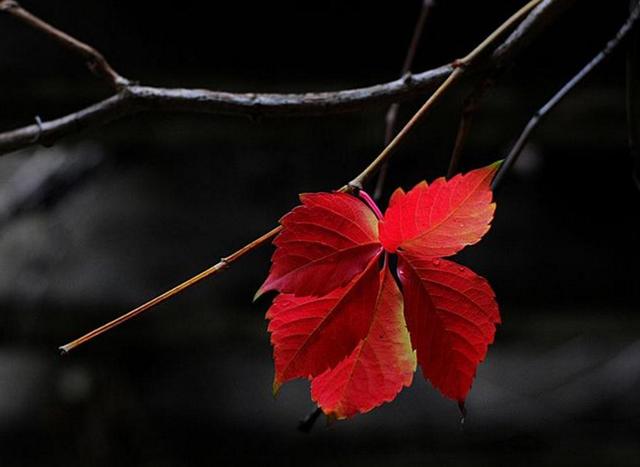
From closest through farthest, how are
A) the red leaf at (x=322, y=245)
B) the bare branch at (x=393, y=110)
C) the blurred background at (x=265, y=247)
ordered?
the red leaf at (x=322, y=245)
the bare branch at (x=393, y=110)
the blurred background at (x=265, y=247)

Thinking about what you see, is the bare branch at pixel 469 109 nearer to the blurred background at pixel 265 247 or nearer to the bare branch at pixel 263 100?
the bare branch at pixel 263 100

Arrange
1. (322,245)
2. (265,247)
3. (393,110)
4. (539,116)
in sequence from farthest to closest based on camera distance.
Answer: (265,247)
(393,110)
(539,116)
(322,245)

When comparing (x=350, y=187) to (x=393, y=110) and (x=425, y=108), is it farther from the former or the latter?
(x=393, y=110)

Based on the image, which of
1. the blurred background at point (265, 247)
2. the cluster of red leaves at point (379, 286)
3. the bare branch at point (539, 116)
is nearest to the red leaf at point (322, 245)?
the cluster of red leaves at point (379, 286)

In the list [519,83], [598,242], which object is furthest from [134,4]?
[598,242]

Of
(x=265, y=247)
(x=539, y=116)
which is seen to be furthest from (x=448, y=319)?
(x=265, y=247)

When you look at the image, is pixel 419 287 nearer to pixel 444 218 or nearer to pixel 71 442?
pixel 444 218

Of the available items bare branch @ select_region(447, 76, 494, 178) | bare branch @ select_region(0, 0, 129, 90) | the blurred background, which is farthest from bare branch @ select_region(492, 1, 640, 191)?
the blurred background

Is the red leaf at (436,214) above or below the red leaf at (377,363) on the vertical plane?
above

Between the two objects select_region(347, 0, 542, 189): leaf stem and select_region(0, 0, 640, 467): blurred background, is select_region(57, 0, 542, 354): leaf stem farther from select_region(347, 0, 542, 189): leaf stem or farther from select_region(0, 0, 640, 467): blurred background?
select_region(0, 0, 640, 467): blurred background
